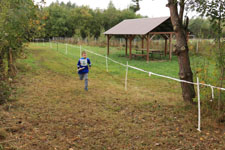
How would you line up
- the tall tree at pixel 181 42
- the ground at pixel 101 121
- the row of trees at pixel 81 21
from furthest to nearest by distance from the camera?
the row of trees at pixel 81 21 < the tall tree at pixel 181 42 < the ground at pixel 101 121

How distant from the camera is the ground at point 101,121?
15.2 feet

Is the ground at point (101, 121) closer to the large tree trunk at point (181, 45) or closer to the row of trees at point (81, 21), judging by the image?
the large tree trunk at point (181, 45)

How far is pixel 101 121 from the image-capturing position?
5.80 meters

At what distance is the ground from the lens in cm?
464

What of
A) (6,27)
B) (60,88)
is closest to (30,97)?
(60,88)

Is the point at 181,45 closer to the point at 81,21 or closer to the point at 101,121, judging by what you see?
the point at 101,121

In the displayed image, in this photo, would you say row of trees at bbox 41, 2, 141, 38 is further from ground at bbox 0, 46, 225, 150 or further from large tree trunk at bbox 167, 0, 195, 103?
large tree trunk at bbox 167, 0, 195, 103

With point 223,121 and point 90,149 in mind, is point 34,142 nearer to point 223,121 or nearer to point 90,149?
point 90,149

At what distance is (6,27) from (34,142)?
178 inches

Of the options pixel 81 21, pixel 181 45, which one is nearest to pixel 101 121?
pixel 181 45

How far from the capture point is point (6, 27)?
25.1 feet

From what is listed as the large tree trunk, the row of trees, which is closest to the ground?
the large tree trunk

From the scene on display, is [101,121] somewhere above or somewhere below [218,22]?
below

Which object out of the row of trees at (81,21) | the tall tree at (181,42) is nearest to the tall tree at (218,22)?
the tall tree at (181,42)
